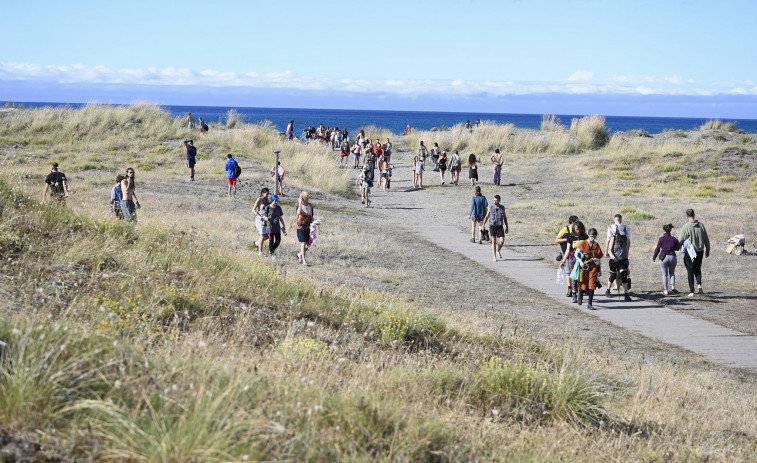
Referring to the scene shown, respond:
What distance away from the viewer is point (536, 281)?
14.6 meters

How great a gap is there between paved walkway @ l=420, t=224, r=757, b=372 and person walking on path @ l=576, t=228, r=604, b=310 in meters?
0.37

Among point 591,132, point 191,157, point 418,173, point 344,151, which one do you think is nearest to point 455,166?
point 418,173

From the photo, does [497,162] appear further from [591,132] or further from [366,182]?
[591,132]

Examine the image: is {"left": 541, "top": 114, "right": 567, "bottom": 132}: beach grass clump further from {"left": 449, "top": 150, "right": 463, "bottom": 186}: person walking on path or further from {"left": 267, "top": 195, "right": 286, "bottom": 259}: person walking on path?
{"left": 267, "top": 195, "right": 286, "bottom": 259}: person walking on path

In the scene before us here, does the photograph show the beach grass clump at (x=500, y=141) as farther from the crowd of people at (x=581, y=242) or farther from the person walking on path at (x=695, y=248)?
the crowd of people at (x=581, y=242)

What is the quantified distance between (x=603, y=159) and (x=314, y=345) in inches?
1340

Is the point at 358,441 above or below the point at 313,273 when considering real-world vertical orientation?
above

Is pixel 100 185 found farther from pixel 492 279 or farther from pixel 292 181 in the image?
pixel 492 279

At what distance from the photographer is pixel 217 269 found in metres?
9.05

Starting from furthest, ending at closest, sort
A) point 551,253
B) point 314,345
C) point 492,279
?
point 551,253 < point 492,279 < point 314,345

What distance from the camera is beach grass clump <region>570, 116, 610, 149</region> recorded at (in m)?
45.2

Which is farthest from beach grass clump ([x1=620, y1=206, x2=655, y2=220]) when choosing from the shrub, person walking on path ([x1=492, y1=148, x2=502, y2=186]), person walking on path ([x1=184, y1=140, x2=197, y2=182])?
the shrub

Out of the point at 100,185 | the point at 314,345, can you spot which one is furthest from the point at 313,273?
the point at 100,185

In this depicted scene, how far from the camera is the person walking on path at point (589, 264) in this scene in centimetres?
1230
